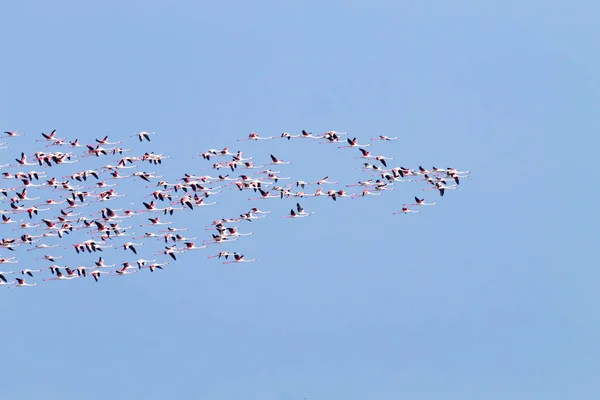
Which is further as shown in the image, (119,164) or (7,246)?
(119,164)

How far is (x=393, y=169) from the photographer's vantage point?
273 ft

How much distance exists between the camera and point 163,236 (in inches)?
3329

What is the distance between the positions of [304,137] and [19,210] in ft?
58.7

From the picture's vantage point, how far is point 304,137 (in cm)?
8394

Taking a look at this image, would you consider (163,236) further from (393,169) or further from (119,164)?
(393,169)

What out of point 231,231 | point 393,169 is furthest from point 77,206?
point 393,169

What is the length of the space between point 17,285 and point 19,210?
4726 millimetres

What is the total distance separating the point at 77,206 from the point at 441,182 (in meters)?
22.1

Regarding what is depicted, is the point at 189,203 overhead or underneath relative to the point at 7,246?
overhead

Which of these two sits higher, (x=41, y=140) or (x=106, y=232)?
(x=41, y=140)

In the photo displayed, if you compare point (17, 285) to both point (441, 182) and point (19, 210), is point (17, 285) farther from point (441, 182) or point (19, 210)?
point (441, 182)

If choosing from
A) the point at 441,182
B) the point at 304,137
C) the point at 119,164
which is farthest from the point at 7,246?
the point at 441,182

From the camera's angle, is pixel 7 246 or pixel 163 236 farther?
pixel 163 236

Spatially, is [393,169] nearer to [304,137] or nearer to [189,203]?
[304,137]
